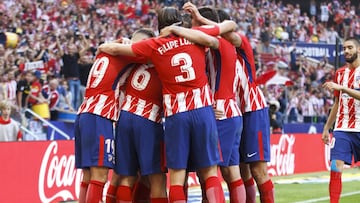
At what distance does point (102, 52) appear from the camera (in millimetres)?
8875

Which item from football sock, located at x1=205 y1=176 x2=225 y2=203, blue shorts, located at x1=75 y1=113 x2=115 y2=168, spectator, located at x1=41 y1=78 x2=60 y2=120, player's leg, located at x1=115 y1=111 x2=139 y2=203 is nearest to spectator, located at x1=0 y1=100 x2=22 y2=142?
spectator, located at x1=41 y1=78 x2=60 y2=120

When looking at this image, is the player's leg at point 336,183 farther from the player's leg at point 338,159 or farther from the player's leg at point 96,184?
the player's leg at point 96,184

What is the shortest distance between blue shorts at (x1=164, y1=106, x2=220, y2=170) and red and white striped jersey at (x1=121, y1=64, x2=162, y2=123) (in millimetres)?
454

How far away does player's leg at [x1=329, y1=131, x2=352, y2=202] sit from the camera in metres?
10.6

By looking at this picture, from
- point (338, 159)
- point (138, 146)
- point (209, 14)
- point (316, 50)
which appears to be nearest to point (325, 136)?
point (338, 159)

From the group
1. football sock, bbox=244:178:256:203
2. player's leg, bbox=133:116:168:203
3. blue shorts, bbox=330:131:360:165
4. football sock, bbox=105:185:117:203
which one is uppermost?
player's leg, bbox=133:116:168:203

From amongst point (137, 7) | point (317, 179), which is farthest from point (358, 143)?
point (137, 7)

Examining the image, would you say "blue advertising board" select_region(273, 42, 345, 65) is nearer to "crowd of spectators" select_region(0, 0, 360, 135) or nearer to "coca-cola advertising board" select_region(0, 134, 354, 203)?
"crowd of spectators" select_region(0, 0, 360, 135)

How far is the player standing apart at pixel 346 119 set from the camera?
10672 millimetres

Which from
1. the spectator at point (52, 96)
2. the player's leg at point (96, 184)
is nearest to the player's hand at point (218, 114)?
the player's leg at point (96, 184)

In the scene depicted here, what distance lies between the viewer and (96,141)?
28.9ft

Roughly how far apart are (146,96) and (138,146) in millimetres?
544

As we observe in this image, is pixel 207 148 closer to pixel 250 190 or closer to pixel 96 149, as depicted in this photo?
pixel 96 149

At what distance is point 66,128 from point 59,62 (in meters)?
2.35
